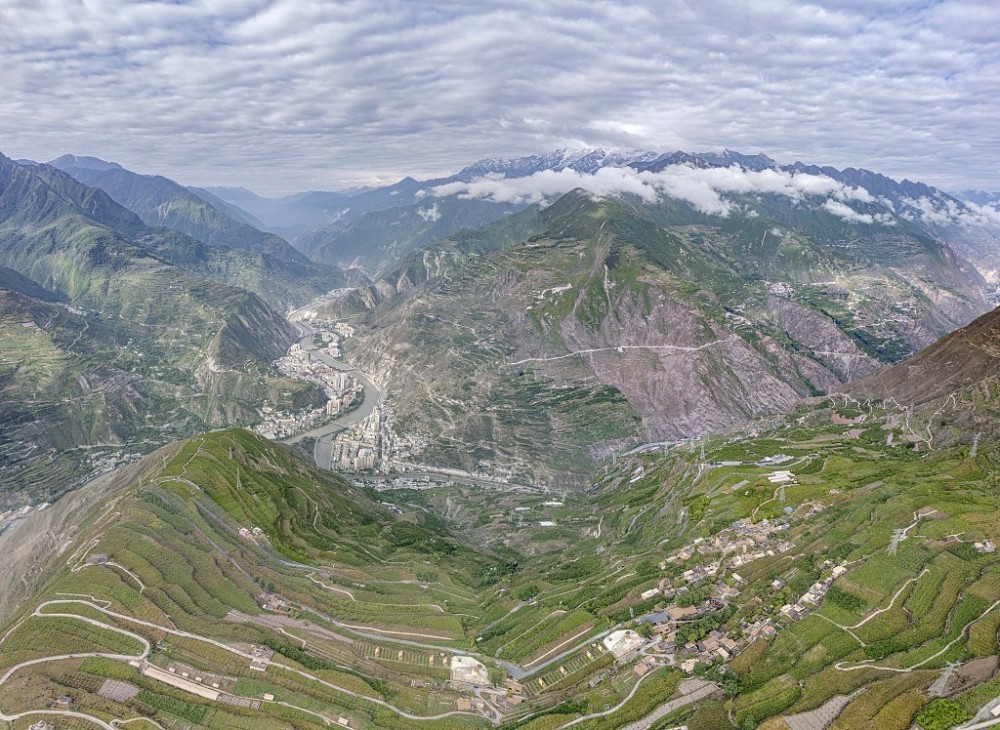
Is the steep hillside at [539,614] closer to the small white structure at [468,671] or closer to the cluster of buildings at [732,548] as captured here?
the small white structure at [468,671]

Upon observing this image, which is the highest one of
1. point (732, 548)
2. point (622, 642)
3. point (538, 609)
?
point (732, 548)

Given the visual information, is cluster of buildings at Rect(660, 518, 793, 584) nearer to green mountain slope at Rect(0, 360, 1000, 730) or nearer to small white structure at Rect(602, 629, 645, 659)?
green mountain slope at Rect(0, 360, 1000, 730)

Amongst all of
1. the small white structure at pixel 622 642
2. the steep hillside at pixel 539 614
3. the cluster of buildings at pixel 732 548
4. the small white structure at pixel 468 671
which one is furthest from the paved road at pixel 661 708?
the cluster of buildings at pixel 732 548

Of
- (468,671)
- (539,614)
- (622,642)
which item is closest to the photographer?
(622,642)

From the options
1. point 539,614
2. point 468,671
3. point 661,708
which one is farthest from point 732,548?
point 468,671

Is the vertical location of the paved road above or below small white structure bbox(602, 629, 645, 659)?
above

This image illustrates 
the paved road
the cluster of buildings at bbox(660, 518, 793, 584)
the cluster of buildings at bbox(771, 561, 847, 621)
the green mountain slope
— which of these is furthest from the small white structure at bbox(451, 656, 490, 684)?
the cluster of buildings at bbox(771, 561, 847, 621)

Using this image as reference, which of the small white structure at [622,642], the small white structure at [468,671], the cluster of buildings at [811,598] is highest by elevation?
the cluster of buildings at [811,598]

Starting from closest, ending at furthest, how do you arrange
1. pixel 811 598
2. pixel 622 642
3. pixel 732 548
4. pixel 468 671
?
pixel 811 598 < pixel 622 642 < pixel 468 671 < pixel 732 548

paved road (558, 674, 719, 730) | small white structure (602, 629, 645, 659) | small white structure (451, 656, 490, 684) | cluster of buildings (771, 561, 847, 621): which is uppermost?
cluster of buildings (771, 561, 847, 621)

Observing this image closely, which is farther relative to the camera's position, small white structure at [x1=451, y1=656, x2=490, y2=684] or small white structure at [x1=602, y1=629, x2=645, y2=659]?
small white structure at [x1=451, y1=656, x2=490, y2=684]

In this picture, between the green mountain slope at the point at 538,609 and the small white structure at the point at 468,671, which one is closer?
the green mountain slope at the point at 538,609

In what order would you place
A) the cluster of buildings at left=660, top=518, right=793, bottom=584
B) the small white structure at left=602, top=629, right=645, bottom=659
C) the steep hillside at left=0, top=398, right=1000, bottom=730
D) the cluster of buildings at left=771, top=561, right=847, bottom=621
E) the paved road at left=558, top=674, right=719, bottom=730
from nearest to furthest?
the paved road at left=558, top=674, right=719, bottom=730, the steep hillside at left=0, top=398, right=1000, bottom=730, the cluster of buildings at left=771, top=561, right=847, bottom=621, the small white structure at left=602, top=629, right=645, bottom=659, the cluster of buildings at left=660, top=518, right=793, bottom=584

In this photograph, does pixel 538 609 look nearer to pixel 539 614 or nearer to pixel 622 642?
pixel 539 614
